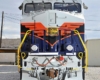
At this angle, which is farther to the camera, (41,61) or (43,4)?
(43,4)

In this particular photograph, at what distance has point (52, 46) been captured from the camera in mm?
10852

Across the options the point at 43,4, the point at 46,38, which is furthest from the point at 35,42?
the point at 43,4

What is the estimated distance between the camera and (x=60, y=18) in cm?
1098

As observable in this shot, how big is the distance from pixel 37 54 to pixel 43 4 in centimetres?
261

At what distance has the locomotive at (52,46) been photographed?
10.5 meters

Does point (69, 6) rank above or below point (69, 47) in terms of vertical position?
above

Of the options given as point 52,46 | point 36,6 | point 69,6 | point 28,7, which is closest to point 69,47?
point 52,46

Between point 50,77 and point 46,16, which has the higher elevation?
point 46,16

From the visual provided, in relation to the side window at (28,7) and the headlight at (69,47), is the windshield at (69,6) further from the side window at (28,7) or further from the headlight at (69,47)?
the headlight at (69,47)

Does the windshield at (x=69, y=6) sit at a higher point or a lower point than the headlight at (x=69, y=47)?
higher

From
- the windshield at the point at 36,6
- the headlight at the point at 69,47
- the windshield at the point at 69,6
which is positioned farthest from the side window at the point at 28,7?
the headlight at the point at 69,47

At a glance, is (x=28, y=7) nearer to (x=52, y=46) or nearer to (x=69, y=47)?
(x=52, y=46)

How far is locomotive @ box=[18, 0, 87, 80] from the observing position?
10516 mm

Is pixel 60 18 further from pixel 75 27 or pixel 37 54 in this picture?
pixel 37 54
